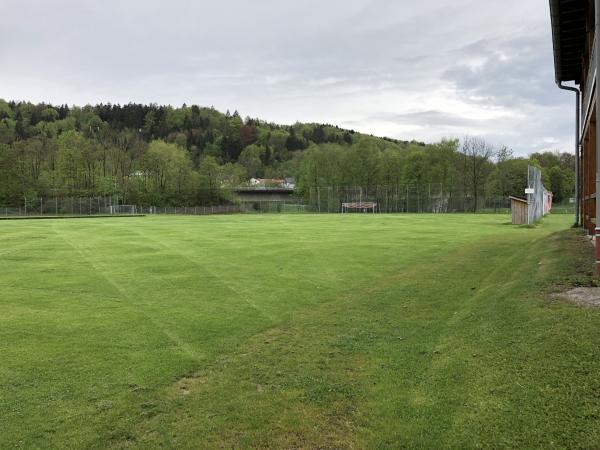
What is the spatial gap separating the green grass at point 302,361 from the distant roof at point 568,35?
7.08m

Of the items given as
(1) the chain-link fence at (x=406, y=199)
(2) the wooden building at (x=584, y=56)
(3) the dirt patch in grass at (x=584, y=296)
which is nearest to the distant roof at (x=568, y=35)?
(2) the wooden building at (x=584, y=56)

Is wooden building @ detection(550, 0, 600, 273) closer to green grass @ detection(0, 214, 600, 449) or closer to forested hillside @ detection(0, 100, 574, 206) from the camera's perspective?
green grass @ detection(0, 214, 600, 449)

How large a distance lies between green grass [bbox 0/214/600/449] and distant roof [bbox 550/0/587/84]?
23.2 feet

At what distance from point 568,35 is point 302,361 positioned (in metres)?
15.4

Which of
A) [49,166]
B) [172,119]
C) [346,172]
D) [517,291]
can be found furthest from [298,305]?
[172,119]

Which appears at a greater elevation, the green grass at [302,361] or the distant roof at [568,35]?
the distant roof at [568,35]

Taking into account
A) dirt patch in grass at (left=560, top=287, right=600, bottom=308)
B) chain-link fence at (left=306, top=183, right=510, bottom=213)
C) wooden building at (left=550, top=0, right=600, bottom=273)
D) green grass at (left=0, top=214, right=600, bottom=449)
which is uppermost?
wooden building at (left=550, top=0, right=600, bottom=273)

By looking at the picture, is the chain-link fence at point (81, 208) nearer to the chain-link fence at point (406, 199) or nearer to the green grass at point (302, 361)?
the chain-link fence at point (406, 199)

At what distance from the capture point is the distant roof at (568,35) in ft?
46.2

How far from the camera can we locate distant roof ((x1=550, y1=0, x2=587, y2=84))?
1409 centimetres

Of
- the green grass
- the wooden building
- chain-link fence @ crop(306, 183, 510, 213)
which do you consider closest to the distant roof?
the wooden building

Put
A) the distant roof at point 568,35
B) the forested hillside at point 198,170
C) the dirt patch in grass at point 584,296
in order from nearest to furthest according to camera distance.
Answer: the dirt patch in grass at point 584,296 < the distant roof at point 568,35 < the forested hillside at point 198,170

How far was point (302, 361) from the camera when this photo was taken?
635cm

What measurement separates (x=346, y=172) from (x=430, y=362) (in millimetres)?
90985
